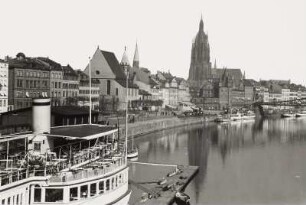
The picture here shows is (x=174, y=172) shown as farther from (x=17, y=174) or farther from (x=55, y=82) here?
(x=55, y=82)

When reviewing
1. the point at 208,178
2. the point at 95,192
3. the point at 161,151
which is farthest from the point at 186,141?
the point at 95,192

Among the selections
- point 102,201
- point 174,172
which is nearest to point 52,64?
point 174,172

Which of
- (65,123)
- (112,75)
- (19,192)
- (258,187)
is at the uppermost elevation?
(112,75)

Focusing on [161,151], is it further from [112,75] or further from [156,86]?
[156,86]

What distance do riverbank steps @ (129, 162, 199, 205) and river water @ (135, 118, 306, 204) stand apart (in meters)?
0.94

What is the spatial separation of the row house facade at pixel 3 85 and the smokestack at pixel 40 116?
39.6m

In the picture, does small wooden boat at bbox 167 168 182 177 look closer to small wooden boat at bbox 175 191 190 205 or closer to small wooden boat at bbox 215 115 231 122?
small wooden boat at bbox 175 191 190 205

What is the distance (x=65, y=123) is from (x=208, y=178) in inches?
612

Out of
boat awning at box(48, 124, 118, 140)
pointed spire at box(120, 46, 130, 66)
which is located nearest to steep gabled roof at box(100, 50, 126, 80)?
pointed spire at box(120, 46, 130, 66)

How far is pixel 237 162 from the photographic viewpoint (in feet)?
169

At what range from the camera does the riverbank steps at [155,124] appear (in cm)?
7057

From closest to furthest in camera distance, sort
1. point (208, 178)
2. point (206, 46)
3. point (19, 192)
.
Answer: point (19, 192) → point (208, 178) → point (206, 46)

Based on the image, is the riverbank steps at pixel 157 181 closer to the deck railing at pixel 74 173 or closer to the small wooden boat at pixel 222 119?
the deck railing at pixel 74 173

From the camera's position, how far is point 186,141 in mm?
69688
